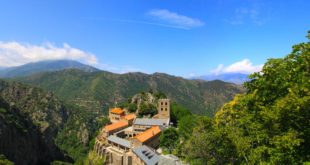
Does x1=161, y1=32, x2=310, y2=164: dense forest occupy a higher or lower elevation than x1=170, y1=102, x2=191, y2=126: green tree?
higher

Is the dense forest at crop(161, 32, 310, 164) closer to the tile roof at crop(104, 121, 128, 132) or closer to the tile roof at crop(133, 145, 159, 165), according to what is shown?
the tile roof at crop(133, 145, 159, 165)

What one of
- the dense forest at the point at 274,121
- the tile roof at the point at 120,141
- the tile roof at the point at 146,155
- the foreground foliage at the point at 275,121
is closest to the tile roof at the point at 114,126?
the tile roof at the point at 120,141

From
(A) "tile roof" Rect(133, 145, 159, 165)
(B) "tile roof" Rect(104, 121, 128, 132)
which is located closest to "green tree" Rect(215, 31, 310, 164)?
(A) "tile roof" Rect(133, 145, 159, 165)

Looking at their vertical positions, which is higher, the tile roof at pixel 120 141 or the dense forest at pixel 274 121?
the dense forest at pixel 274 121

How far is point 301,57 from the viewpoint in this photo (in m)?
21.9

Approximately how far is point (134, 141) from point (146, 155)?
9159mm

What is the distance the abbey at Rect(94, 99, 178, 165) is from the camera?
57.5m

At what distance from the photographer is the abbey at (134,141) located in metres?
57.5

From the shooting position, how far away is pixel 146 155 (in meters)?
55.3

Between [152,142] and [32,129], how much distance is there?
3336 inches

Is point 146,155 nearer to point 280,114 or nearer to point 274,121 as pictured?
point 274,121

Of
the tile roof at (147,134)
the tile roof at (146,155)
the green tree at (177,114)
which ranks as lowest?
the tile roof at (146,155)

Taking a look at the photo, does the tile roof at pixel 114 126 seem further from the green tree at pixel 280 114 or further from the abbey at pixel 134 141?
the green tree at pixel 280 114

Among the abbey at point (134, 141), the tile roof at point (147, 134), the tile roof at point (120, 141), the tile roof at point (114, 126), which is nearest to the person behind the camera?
the abbey at point (134, 141)
